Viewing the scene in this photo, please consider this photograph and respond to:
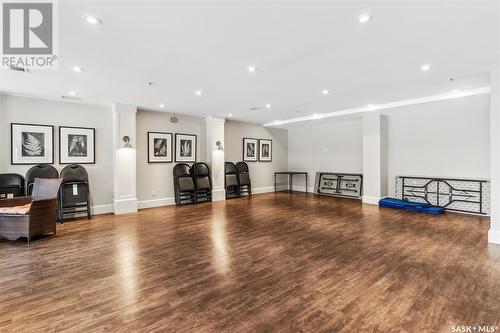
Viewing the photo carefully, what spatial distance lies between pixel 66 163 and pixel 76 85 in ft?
6.86

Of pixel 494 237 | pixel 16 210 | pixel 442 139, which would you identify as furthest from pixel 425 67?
pixel 16 210

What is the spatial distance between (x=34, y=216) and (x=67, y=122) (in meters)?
2.60

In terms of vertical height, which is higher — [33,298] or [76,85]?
[76,85]

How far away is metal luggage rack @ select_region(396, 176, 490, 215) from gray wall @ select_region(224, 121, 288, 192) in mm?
4418

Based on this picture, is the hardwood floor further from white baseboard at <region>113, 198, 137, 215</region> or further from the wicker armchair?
white baseboard at <region>113, 198, 137, 215</region>

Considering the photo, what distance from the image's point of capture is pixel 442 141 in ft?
20.5

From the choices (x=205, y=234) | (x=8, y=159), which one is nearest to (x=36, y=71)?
(x=8, y=159)

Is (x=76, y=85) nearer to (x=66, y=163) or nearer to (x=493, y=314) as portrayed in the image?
(x=66, y=163)

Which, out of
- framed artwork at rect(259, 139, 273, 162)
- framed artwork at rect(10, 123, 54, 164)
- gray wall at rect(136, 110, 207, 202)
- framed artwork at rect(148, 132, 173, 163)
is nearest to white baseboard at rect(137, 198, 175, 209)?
gray wall at rect(136, 110, 207, 202)

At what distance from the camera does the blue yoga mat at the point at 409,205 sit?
583 centimetres

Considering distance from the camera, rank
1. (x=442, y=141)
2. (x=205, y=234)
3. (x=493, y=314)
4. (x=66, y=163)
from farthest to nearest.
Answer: (x=442, y=141) < (x=66, y=163) < (x=205, y=234) < (x=493, y=314)

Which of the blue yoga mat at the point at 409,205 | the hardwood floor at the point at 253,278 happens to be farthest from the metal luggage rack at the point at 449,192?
the hardwood floor at the point at 253,278

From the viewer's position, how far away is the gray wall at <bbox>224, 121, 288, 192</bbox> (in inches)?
341

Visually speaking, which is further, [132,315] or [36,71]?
[36,71]
